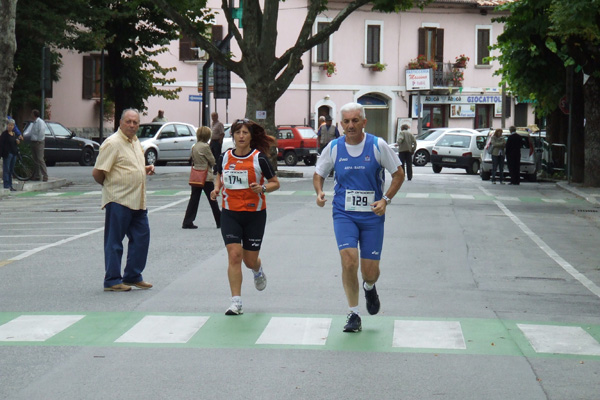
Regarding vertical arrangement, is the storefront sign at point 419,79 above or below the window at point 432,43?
below

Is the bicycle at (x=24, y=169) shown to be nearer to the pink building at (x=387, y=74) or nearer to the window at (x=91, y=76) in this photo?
the window at (x=91, y=76)

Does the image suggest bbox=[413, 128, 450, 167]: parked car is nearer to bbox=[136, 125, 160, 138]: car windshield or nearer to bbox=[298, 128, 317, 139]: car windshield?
bbox=[298, 128, 317, 139]: car windshield

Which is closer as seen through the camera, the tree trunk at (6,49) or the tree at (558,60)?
Answer: the tree at (558,60)

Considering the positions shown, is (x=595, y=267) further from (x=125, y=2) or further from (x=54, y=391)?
(x=125, y=2)

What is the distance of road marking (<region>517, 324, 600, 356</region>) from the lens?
8.12m

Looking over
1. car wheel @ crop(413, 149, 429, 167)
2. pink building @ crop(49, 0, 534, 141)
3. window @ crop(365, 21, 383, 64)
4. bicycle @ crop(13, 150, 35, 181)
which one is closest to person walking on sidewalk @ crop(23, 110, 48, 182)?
bicycle @ crop(13, 150, 35, 181)

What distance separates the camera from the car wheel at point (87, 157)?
136ft

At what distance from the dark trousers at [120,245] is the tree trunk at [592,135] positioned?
2084 cm

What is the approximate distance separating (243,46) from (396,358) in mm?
25158

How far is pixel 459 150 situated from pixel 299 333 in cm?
3327

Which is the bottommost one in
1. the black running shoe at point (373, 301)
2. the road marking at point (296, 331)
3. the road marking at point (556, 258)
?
the road marking at point (556, 258)

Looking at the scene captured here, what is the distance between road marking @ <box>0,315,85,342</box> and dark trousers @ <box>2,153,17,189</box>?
702 inches

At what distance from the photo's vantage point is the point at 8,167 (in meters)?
26.7

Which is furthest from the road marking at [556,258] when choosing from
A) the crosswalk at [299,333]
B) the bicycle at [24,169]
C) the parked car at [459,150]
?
the parked car at [459,150]
